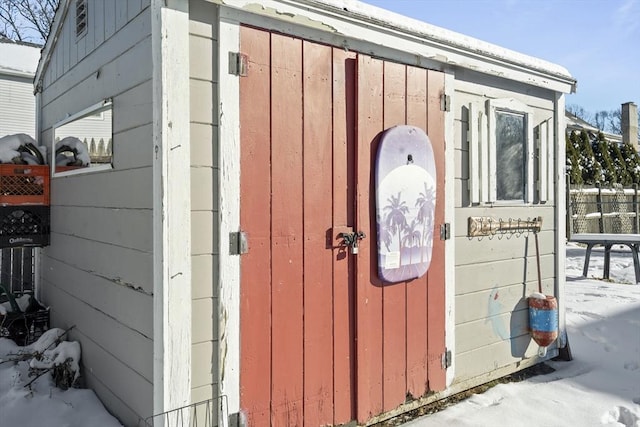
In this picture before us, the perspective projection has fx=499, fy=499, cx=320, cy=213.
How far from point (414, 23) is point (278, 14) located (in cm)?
106

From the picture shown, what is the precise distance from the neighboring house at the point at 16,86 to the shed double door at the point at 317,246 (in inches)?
379

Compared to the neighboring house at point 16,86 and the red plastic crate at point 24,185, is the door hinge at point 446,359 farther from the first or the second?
the neighboring house at point 16,86

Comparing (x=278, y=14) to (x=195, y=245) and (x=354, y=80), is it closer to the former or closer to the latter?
(x=354, y=80)

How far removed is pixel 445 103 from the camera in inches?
135

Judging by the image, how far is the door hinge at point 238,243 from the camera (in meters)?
2.43

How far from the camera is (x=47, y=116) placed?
4.35 m

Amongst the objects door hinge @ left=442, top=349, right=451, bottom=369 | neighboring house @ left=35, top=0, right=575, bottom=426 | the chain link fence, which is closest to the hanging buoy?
neighboring house @ left=35, top=0, right=575, bottom=426

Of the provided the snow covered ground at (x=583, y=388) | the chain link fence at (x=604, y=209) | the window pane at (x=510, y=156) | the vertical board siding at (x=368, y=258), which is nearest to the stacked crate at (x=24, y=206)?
the vertical board siding at (x=368, y=258)

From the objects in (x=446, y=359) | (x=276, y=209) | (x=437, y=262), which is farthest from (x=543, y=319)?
(x=276, y=209)

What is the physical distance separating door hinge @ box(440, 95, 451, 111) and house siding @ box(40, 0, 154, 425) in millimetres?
1957

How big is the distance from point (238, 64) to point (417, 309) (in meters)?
1.88

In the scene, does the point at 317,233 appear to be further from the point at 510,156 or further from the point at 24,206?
the point at 24,206

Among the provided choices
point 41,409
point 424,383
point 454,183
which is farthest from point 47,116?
point 424,383

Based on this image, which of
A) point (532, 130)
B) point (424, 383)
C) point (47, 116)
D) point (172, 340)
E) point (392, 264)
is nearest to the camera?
point (172, 340)
